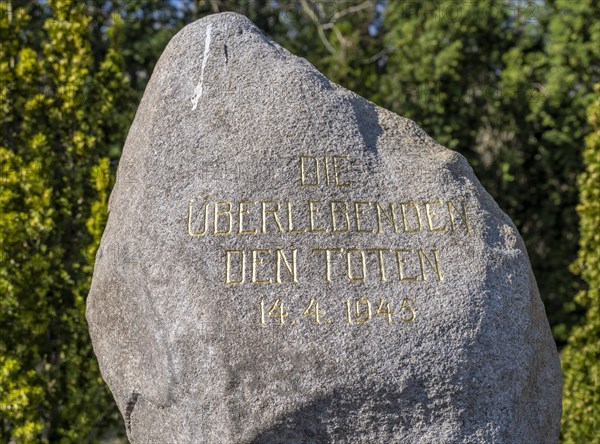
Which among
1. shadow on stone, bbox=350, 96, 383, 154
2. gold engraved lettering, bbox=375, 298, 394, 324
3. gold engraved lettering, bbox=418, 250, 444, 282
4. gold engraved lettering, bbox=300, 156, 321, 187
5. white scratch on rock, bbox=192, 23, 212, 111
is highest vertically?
white scratch on rock, bbox=192, 23, 212, 111

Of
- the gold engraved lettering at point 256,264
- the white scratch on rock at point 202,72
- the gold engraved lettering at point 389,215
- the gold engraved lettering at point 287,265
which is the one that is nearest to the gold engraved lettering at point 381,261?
the gold engraved lettering at point 389,215

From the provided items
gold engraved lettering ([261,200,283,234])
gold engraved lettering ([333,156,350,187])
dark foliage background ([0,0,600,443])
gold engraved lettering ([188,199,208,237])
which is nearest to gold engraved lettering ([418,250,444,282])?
gold engraved lettering ([333,156,350,187])

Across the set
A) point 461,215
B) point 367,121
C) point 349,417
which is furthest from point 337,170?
point 349,417

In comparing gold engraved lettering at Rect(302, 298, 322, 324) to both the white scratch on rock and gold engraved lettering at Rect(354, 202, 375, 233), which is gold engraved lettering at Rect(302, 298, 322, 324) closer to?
gold engraved lettering at Rect(354, 202, 375, 233)

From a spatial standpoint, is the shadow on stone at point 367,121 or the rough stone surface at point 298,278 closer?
the rough stone surface at point 298,278

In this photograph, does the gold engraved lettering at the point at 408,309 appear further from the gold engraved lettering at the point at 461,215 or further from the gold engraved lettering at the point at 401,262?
the gold engraved lettering at the point at 461,215

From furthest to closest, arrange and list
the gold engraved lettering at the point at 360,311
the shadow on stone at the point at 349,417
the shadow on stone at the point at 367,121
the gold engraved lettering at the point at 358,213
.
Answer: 1. the shadow on stone at the point at 367,121
2. the gold engraved lettering at the point at 358,213
3. the gold engraved lettering at the point at 360,311
4. the shadow on stone at the point at 349,417

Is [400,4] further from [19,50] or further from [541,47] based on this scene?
[19,50]

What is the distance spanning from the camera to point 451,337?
3.34 m

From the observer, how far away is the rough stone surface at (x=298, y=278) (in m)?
3.25

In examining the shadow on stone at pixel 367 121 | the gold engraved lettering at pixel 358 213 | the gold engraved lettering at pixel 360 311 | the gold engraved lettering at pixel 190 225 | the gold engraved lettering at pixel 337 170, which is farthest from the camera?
the shadow on stone at pixel 367 121

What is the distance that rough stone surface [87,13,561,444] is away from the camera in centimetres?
325

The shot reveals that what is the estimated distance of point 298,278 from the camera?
11.2ft

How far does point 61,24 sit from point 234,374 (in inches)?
128
